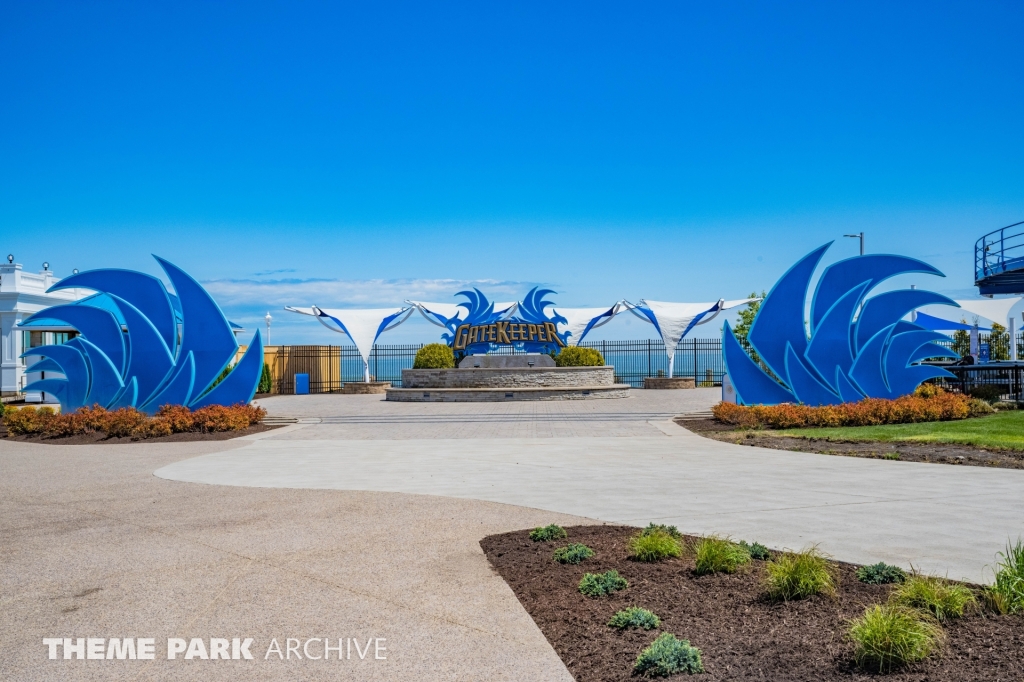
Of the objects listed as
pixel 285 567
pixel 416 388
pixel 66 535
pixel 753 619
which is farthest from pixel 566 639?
pixel 416 388

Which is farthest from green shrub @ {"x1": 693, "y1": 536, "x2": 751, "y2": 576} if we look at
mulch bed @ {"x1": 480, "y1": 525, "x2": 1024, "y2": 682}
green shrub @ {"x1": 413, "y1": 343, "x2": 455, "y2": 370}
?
green shrub @ {"x1": 413, "y1": 343, "x2": 455, "y2": 370}

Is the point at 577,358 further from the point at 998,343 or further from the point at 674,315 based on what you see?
the point at 998,343

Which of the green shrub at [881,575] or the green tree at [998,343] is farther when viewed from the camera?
the green tree at [998,343]

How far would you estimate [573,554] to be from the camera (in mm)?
6246

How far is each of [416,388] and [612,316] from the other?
17.3 meters

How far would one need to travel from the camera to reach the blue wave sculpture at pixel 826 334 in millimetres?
18641

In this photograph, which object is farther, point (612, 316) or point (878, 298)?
point (612, 316)

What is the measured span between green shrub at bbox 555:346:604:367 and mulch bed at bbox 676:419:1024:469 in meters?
16.2

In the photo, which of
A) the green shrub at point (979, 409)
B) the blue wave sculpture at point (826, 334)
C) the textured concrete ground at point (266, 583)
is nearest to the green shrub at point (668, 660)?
the textured concrete ground at point (266, 583)

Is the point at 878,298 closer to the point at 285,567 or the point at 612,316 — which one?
the point at 285,567

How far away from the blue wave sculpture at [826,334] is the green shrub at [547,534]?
40.5 ft

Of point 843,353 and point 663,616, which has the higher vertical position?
point 843,353

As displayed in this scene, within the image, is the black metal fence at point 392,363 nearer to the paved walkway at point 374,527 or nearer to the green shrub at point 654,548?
the paved walkway at point 374,527

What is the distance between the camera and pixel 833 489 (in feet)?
31.8
